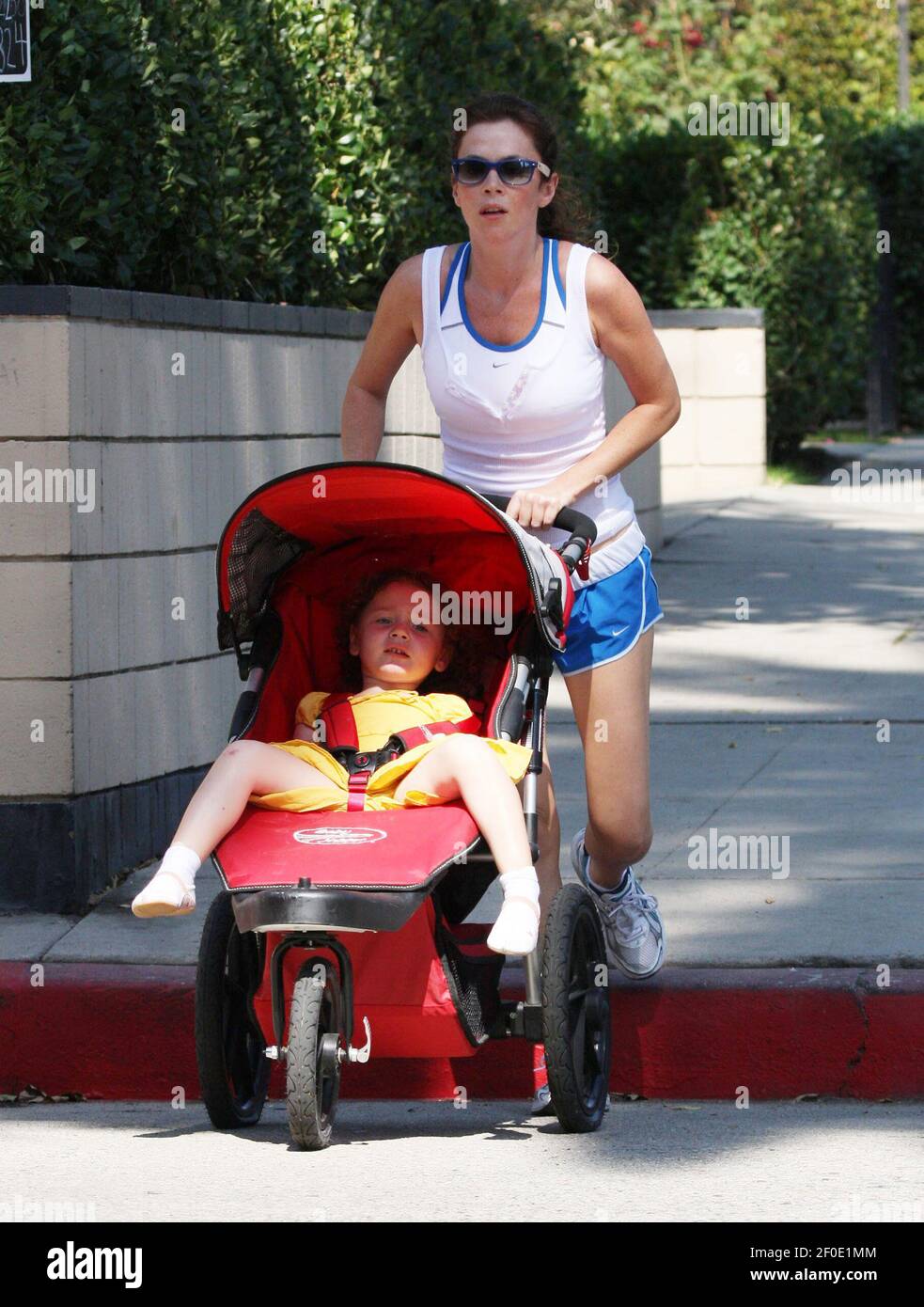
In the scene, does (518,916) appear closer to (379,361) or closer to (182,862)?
(182,862)

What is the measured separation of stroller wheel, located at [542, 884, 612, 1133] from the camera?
14.1 ft

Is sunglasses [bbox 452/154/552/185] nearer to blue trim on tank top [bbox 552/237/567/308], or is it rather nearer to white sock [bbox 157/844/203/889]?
blue trim on tank top [bbox 552/237/567/308]

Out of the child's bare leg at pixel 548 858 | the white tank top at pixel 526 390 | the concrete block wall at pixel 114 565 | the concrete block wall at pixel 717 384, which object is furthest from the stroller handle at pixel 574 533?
the concrete block wall at pixel 717 384

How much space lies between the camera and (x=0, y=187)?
5941mm

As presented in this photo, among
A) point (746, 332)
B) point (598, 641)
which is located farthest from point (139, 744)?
point (746, 332)

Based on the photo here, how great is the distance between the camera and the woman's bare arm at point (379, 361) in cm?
481

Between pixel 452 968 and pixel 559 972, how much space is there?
0.21 metres

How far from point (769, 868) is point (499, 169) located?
7.67 ft

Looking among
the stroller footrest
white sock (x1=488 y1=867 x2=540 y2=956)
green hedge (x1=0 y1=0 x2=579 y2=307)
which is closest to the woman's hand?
white sock (x1=488 y1=867 x2=540 y2=956)

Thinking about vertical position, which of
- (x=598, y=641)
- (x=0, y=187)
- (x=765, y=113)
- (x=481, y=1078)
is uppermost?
(x=765, y=113)

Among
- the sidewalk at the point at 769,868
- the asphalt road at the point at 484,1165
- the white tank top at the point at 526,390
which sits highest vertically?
the white tank top at the point at 526,390

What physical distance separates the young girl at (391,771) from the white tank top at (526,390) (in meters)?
0.32

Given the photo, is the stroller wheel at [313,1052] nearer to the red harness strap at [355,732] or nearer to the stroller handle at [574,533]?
the red harness strap at [355,732]
